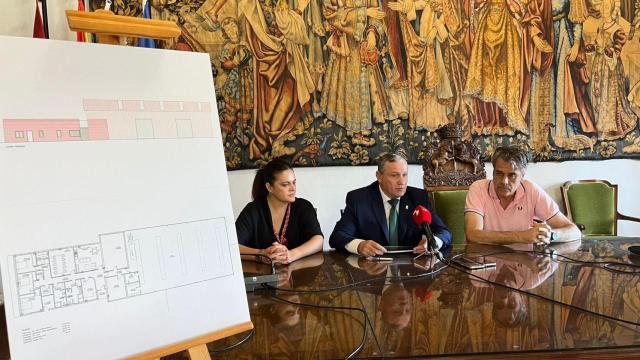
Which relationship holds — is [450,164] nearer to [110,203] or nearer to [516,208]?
[516,208]

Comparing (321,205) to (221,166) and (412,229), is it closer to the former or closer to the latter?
(412,229)

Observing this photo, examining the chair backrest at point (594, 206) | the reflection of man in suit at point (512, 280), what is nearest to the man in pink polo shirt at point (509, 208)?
the reflection of man in suit at point (512, 280)

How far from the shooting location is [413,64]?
4.09m

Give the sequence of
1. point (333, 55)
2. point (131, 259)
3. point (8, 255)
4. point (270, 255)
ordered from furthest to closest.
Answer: point (333, 55) → point (270, 255) → point (131, 259) → point (8, 255)

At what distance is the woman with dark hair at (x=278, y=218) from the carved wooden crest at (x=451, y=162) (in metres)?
1.30

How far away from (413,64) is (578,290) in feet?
9.11

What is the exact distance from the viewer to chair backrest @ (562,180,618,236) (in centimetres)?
423

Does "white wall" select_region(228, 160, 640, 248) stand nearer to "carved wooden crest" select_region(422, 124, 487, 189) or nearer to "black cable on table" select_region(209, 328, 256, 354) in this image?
"carved wooden crest" select_region(422, 124, 487, 189)

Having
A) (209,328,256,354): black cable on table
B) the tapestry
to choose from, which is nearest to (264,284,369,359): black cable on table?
(209,328,256,354): black cable on table

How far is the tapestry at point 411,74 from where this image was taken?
3836mm

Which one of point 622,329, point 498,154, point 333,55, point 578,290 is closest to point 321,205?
point 333,55

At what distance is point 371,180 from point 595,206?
2.09 m

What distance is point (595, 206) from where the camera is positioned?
425 centimetres

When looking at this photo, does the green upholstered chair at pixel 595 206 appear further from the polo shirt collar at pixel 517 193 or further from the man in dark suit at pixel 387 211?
the man in dark suit at pixel 387 211
